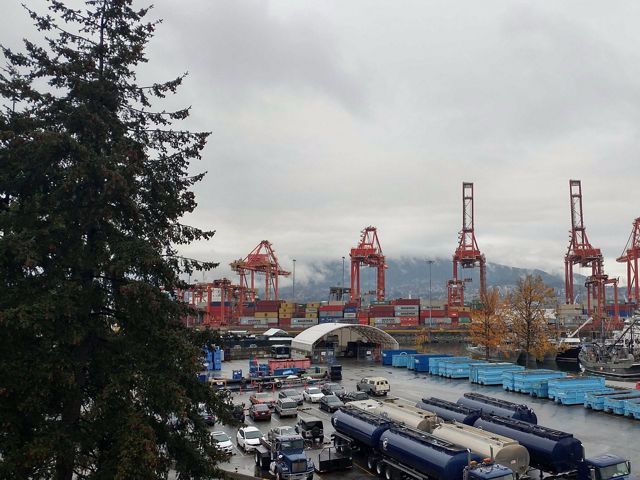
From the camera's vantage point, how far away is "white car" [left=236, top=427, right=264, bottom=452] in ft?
66.9

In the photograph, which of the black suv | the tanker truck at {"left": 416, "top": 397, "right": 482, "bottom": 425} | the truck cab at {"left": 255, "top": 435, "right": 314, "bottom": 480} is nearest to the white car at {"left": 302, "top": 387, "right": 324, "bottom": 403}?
the black suv

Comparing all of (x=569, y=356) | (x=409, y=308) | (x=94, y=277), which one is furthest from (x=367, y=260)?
(x=94, y=277)

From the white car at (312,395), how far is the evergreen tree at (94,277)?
71.3 feet

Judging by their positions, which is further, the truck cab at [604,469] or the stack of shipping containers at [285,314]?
the stack of shipping containers at [285,314]

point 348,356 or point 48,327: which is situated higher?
point 48,327

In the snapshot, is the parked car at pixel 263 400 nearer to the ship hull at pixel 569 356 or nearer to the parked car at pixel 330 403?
the parked car at pixel 330 403

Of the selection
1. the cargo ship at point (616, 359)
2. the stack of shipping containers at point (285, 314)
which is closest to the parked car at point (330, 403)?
the cargo ship at point (616, 359)

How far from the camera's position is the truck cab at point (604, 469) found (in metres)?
14.0

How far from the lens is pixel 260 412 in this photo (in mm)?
25766

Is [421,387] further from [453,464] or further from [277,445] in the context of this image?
[453,464]

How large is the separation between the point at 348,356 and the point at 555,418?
110ft

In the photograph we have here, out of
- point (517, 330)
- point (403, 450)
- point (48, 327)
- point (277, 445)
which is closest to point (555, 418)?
point (403, 450)

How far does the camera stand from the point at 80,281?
888 cm

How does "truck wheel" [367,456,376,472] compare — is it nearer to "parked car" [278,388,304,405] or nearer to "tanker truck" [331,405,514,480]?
"tanker truck" [331,405,514,480]
